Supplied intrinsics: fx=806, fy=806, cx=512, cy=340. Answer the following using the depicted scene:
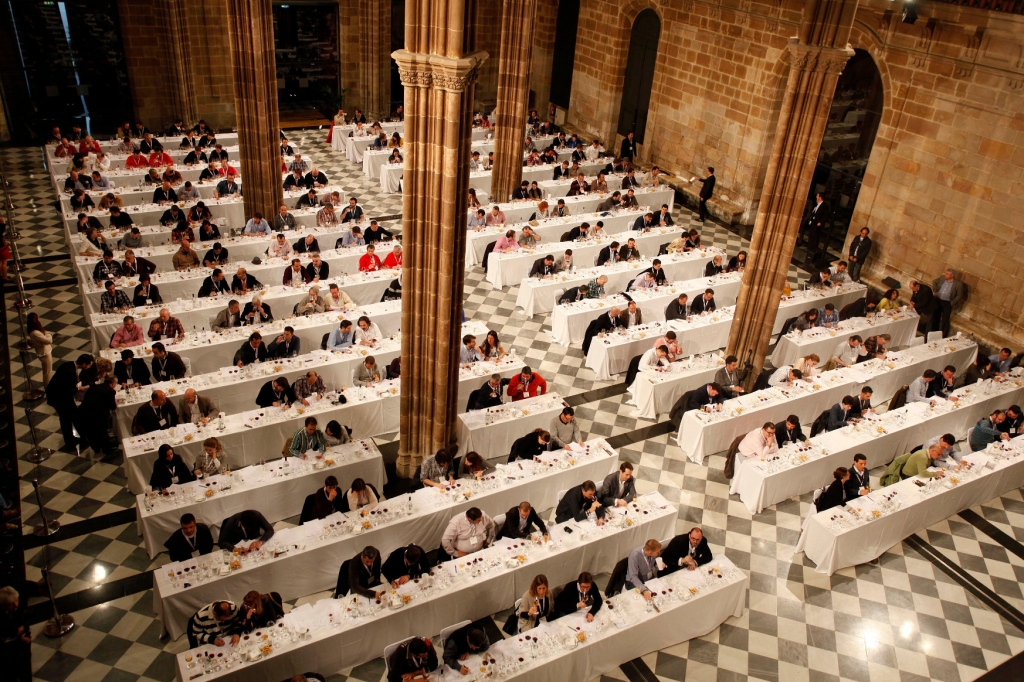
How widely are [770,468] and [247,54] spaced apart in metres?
12.3

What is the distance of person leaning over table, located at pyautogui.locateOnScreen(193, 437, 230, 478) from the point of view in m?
9.72

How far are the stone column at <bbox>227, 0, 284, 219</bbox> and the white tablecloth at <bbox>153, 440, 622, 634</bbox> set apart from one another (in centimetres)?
977

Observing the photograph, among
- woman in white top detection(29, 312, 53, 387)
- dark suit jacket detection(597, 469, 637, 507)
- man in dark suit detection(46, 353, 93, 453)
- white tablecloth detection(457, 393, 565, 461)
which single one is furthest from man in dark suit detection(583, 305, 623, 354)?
woman in white top detection(29, 312, 53, 387)

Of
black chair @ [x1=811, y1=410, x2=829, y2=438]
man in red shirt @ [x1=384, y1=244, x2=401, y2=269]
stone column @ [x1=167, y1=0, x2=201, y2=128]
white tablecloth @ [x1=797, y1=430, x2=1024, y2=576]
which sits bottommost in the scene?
white tablecloth @ [x1=797, y1=430, x2=1024, y2=576]

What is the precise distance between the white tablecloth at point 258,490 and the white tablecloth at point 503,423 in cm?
134

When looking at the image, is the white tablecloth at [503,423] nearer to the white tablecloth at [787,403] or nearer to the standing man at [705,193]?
the white tablecloth at [787,403]

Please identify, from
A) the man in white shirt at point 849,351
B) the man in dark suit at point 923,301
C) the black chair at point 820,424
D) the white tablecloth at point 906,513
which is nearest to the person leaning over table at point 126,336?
the white tablecloth at point 906,513

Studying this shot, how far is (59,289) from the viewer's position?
15.5 meters

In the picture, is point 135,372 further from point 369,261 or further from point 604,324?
point 604,324

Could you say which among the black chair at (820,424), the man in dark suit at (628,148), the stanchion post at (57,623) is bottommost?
the stanchion post at (57,623)

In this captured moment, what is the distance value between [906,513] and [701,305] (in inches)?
220

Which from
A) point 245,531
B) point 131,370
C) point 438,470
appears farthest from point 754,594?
point 131,370

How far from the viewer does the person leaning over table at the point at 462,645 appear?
7.69 metres

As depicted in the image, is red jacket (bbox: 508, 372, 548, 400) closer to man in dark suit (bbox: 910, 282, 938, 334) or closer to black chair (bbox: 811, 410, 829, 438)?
black chair (bbox: 811, 410, 829, 438)
